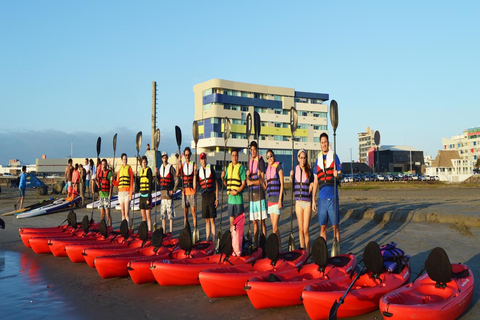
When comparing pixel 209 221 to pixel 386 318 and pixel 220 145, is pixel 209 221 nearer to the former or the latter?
pixel 386 318

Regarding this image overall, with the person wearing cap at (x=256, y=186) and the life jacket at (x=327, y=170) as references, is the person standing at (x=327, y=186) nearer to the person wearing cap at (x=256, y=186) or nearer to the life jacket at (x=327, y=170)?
the life jacket at (x=327, y=170)

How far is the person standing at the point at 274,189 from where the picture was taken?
7989 mm

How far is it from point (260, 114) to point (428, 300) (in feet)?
214

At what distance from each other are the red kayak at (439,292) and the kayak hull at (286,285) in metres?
0.84

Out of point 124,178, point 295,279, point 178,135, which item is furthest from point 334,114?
point 124,178

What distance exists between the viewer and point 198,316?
17.1ft

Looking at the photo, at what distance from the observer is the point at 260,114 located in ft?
228

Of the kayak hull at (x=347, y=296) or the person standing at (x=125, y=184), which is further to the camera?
the person standing at (x=125, y=184)

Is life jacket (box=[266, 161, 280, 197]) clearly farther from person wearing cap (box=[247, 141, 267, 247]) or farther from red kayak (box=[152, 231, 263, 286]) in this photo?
red kayak (box=[152, 231, 263, 286])

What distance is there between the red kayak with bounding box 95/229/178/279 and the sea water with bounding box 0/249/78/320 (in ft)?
2.59

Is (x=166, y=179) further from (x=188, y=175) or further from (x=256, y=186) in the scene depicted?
(x=256, y=186)

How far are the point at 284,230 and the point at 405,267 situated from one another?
610 centimetres

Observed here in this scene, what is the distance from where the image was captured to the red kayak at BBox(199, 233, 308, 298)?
18.7ft

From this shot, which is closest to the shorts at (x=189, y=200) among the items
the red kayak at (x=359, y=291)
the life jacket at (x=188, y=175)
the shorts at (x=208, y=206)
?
the life jacket at (x=188, y=175)
